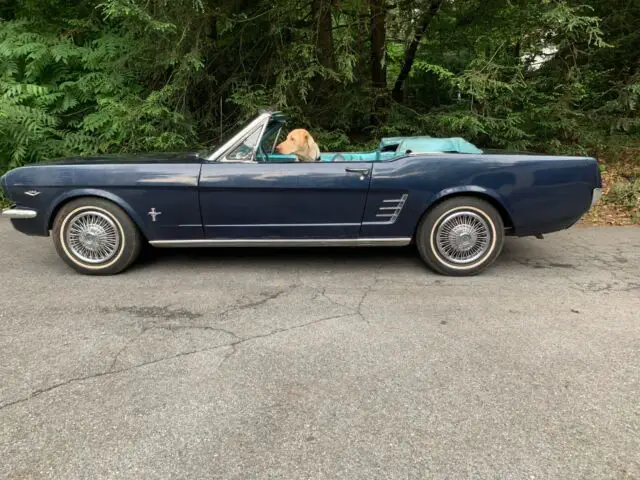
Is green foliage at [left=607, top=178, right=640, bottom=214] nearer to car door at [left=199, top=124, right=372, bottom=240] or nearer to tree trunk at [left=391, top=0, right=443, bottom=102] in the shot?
tree trunk at [left=391, top=0, right=443, bottom=102]

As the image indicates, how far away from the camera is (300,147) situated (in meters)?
4.66

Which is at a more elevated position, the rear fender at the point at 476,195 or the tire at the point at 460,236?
the rear fender at the point at 476,195

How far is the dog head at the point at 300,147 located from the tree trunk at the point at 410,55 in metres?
4.77

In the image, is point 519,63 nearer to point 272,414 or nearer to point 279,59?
point 279,59

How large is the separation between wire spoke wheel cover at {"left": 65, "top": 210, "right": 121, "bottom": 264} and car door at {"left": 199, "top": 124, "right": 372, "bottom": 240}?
818 millimetres

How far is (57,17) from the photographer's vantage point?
818cm

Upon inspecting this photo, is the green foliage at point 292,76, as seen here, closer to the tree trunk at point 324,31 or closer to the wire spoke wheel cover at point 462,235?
the tree trunk at point 324,31

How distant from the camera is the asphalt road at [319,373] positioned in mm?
2084

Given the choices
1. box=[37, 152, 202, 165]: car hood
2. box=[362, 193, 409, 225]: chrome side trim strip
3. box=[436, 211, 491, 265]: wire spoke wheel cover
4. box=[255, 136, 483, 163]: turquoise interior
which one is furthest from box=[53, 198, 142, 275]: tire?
box=[436, 211, 491, 265]: wire spoke wheel cover

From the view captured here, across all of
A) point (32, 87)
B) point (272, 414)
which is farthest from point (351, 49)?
point (272, 414)

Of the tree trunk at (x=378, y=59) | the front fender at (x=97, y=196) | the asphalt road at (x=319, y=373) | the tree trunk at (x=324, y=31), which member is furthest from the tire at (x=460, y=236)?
the tree trunk at (x=378, y=59)

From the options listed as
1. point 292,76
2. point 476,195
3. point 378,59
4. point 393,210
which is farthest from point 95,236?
point 378,59

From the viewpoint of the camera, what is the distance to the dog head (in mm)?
4641

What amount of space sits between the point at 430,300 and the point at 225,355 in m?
1.65
